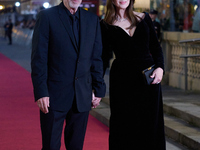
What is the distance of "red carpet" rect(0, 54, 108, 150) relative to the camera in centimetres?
596

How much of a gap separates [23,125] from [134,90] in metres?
3.38

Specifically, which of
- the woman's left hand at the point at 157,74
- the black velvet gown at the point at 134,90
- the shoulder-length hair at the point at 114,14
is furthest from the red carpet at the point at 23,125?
the shoulder-length hair at the point at 114,14

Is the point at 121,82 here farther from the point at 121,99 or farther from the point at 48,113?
the point at 48,113

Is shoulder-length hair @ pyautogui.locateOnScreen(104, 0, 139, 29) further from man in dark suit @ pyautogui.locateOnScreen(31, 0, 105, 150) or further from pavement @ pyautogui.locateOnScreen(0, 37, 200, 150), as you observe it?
pavement @ pyautogui.locateOnScreen(0, 37, 200, 150)

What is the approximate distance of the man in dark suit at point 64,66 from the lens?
3391 mm

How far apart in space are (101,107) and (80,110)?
15.9 ft

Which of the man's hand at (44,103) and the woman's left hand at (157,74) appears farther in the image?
the woman's left hand at (157,74)

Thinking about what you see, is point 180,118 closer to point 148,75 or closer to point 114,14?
point 148,75

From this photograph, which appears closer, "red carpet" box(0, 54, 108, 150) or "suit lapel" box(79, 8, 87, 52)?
"suit lapel" box(79, 8, 87, 52)

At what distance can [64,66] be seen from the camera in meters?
3.44

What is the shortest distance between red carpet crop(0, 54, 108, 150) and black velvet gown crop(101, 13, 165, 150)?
64.7 inches

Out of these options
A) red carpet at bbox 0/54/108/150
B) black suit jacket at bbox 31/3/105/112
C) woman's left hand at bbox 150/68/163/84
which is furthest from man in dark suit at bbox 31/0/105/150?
red carpet at bbox 0/54/108/150

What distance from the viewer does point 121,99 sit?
4.15 metres

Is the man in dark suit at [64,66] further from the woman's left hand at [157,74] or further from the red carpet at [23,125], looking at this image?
the red carpet at [23,125]
